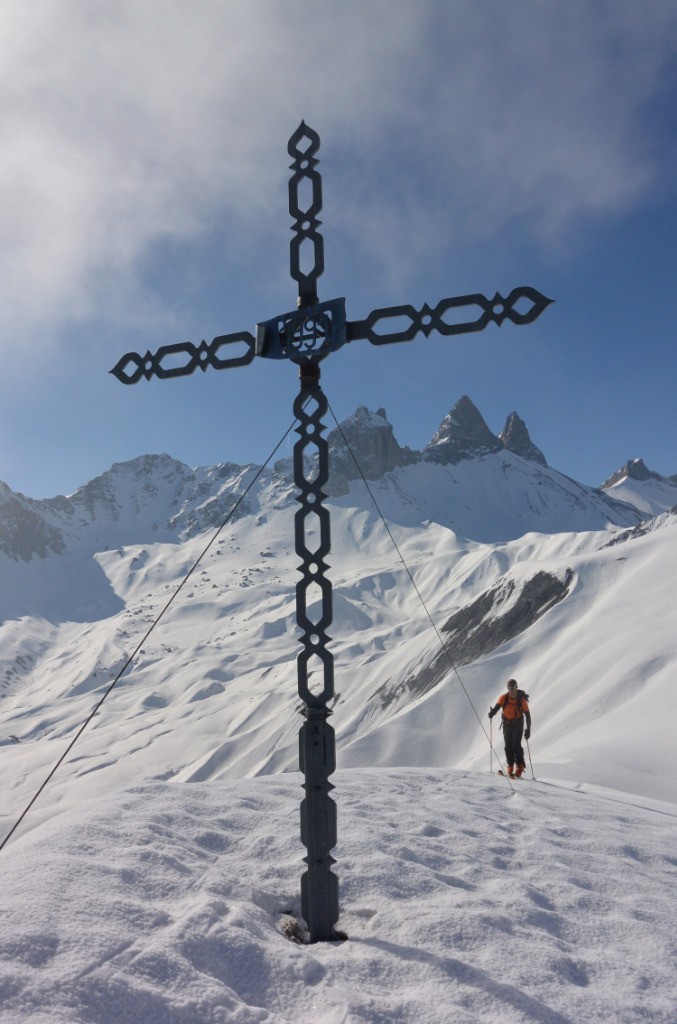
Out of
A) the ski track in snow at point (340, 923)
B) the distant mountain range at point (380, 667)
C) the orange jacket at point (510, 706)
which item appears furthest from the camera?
the distant mountain range at point (380, 667)

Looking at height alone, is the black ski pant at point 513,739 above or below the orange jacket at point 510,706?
below

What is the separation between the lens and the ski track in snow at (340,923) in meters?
3.05

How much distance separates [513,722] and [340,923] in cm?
829

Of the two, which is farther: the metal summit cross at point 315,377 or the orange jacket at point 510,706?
the orange jacket at point 510,706

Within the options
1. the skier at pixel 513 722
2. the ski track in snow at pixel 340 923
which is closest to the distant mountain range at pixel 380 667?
the skier at pixel 513 722

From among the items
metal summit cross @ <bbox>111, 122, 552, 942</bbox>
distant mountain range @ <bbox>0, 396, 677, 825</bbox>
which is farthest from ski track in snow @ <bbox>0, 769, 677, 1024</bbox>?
distant mountain range @ <bbox>0, 396, 677, 825</bbox>

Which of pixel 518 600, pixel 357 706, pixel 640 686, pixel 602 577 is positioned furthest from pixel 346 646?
pixel 640 686

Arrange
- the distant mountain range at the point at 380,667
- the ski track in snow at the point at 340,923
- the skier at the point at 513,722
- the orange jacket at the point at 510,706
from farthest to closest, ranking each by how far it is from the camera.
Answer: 1. the distant mountain range at the point at 380,667
2. the orange jacket at the point at 510,706
3. the skier at the point at 513,722
4. the ski track in snow at the point at 340,923

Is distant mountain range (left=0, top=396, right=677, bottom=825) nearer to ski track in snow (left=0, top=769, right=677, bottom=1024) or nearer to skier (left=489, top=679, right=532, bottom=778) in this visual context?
skier (left=489, top=679, right=532, bottom=778)

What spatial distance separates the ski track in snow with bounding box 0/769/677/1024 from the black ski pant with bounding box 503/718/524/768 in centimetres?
528

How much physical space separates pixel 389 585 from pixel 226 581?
51.7 m

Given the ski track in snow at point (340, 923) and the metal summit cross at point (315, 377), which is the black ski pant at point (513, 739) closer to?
the ski track in snow at point (340, 923)

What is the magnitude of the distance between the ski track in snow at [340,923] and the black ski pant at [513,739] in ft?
17.3

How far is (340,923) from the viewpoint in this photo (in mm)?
4148
